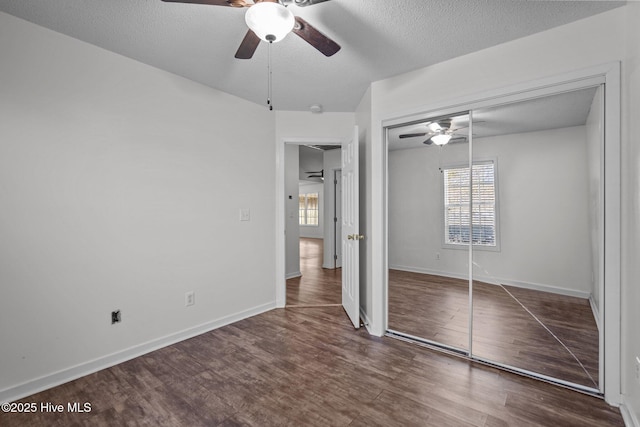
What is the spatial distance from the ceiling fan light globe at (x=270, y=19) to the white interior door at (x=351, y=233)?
1.61m

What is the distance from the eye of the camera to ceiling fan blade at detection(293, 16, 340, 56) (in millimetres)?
1589

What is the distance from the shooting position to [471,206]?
2.46 metres

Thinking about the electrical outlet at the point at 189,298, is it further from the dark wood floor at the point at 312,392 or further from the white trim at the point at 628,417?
the white trim at the point at 628,417

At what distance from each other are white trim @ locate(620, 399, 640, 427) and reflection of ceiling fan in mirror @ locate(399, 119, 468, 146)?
1979 millimetres

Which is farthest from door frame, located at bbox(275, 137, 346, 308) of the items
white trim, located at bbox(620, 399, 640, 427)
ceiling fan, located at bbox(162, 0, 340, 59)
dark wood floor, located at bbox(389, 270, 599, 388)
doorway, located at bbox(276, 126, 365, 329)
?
white trim, located at bbox(620, 399, 640, 427)

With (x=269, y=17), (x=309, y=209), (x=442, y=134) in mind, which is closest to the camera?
(x=269, y=17)

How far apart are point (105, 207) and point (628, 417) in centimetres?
368

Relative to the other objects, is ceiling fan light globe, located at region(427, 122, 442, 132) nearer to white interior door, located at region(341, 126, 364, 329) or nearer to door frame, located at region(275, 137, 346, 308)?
white interior door, located at region(341, 126, 364, 329)

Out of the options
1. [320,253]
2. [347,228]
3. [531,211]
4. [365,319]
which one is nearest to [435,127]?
[531,211]

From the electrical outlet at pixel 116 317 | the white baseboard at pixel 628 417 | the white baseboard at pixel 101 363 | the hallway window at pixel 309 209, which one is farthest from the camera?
the hallway window at pixel 309 209

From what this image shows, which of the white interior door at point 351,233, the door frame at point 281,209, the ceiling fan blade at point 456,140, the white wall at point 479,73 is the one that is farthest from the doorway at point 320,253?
the ceiling fan blade at point 456,140

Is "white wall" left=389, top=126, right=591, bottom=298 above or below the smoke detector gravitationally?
below

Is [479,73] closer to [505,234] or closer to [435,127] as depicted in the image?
[435,127]

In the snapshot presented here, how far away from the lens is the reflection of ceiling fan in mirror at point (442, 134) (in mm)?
2525
